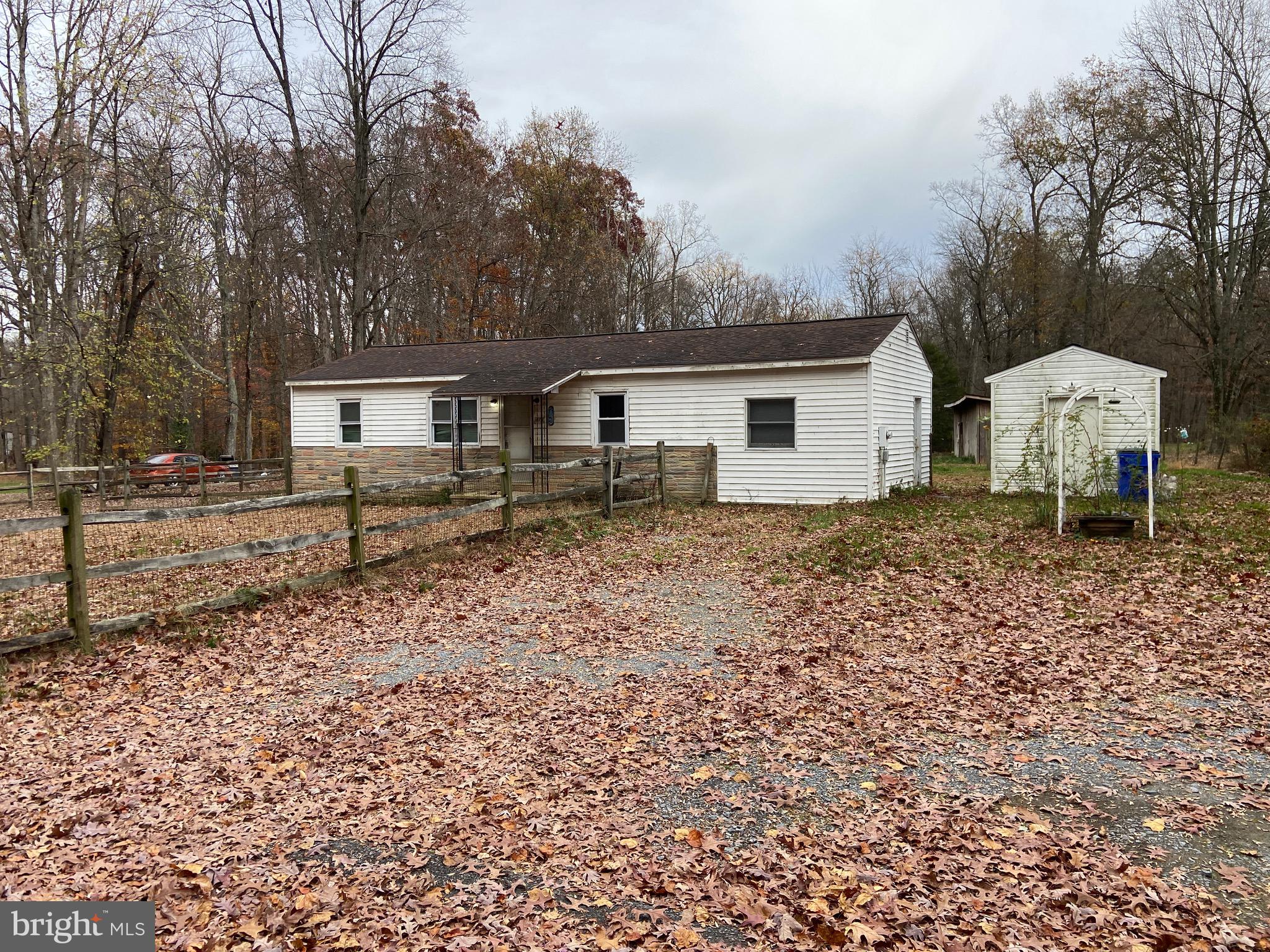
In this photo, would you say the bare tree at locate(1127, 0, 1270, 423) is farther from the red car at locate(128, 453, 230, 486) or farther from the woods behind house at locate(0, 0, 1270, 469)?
the red car at locate(128, 453, 230, 486)

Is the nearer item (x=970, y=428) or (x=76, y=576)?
(x=76, y=576)

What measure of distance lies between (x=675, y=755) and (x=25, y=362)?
70.4ft

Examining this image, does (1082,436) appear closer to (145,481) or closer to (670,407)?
(670,407)

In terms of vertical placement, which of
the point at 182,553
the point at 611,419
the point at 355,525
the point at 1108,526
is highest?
the point at 611,419

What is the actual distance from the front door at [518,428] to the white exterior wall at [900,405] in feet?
26.3

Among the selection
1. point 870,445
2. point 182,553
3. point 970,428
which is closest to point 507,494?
point 182,553

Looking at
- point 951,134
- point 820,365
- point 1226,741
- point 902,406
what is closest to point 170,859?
point 1226,741

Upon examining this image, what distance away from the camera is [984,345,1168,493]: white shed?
46.8 feet

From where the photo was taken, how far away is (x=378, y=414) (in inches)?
738

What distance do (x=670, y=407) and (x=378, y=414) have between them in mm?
7804

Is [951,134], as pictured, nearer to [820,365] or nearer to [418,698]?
→ [820,365]

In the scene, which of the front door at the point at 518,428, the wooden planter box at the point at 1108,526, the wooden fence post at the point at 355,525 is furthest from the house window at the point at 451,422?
the wooden planter box at the point at 1108,526

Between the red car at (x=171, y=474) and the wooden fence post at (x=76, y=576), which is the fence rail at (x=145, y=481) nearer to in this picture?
the red car at (x=171, y=474)

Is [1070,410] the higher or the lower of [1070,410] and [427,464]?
the higher
